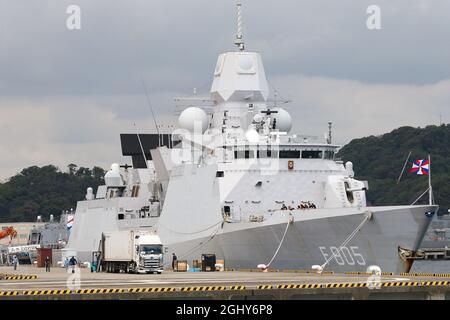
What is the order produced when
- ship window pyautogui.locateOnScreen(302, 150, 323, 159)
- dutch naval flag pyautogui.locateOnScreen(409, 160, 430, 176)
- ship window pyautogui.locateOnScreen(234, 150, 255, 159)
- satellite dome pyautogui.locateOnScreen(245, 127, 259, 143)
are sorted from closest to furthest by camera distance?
dutch naval flag pyautogui.locateOnScreen(409, 160, 430, 176)
ship window pyautogui.locateOnScreen(234, 150, 255, 159)
satellite dome pyautogui.locateOnScreen(245, 127, 259, 143)
ship window pyautogui.locateOnScreen(302, 150, 323, 159)

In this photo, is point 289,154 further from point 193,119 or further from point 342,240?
point 193,119

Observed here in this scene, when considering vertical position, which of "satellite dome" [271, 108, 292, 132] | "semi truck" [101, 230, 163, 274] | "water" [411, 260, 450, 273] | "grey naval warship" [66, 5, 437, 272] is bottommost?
"water" [411, 260, 450, 273]

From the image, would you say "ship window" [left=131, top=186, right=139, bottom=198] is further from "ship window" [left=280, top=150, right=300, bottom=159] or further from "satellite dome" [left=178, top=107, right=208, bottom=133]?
"ship window" [left=280, top=150, right=300, bottom=159]

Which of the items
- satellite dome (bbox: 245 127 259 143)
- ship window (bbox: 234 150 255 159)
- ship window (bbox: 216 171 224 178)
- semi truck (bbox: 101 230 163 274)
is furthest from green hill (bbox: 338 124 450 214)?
semi truck (bbox: 101 230 163 274)

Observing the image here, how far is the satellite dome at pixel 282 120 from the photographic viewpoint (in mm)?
58625

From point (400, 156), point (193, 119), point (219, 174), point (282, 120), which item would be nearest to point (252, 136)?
point (219, 174)

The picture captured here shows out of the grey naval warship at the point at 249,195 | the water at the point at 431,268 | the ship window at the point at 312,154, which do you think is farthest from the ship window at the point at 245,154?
the water at the point at 431,268

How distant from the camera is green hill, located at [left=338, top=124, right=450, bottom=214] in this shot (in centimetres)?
14400

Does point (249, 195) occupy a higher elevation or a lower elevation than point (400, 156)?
lower

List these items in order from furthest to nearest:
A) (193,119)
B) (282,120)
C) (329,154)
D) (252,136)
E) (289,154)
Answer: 1. (193,119)
2. (282,120)
3. (329,154)
4. (252,136)
5. (289,154)

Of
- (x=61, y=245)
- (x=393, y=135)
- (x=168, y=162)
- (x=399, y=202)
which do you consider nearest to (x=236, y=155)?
(x=168, y=162)

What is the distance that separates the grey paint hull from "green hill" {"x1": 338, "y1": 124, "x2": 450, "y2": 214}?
9219cm

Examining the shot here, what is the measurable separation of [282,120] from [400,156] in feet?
314

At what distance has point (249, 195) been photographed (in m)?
52.3
